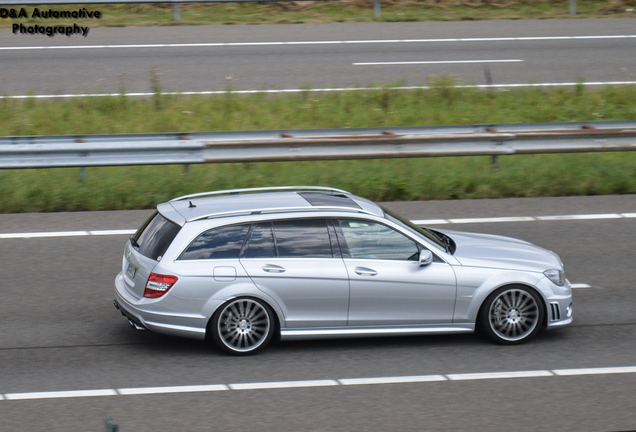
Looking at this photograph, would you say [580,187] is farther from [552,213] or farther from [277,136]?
[277,136]

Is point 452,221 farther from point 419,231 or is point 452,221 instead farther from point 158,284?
point 158,284

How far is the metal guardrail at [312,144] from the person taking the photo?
12492 mm

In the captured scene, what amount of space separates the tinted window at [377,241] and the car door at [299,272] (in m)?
0.18

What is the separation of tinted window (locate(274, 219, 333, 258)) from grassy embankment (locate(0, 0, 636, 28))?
50.9ft

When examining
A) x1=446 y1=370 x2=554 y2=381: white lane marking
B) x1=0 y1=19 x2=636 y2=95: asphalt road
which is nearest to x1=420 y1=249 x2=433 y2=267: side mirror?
x1=446 y1=370 x2=554 y2=381: white lane marking

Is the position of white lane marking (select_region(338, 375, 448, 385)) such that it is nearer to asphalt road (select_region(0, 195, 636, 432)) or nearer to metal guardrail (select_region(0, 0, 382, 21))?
asphalt road (select_region(0, 195, 636, 432))

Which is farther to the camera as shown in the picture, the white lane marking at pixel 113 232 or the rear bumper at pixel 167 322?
the white lane marking at pixel 113 232

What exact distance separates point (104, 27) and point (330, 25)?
5753 mm

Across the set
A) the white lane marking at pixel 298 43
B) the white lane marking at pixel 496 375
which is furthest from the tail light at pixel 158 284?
the white lane marking at pixel 298 43

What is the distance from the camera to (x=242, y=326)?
24.1 feet

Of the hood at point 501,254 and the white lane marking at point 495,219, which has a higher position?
the hood at point 501,254

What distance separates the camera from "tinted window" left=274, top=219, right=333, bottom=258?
24.6ft

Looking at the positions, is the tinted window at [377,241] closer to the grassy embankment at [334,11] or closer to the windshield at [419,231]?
the windshield at [419,231]

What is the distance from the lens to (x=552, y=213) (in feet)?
39.5
